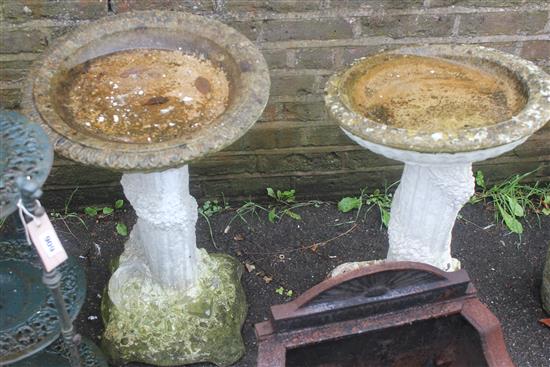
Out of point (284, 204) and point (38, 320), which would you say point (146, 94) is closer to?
point (38, 320)

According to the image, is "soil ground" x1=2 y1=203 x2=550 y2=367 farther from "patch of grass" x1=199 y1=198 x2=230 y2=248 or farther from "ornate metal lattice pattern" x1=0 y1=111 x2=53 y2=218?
"ornate metal lattice pattern" x1=0 y1=111 x2=53 y2=218

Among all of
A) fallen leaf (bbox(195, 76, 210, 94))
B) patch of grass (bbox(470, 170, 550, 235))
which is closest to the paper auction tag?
fallen leaf (bbox(195, 76, 210, 94))

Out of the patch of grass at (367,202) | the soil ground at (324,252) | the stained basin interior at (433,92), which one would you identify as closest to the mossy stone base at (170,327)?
the soil ground at (324,252)

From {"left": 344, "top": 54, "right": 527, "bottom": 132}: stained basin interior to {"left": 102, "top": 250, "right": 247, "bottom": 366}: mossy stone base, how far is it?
3.15 ft

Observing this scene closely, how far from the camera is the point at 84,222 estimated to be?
303 centimetres

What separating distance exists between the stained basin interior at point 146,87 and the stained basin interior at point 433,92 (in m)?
0.45

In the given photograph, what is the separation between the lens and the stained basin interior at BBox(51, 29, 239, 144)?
193cm

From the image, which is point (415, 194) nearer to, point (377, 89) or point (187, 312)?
point (377, 89)

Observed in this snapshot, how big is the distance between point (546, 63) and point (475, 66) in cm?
76

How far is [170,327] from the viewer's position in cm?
241

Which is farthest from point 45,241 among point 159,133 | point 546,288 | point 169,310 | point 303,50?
point 546,288

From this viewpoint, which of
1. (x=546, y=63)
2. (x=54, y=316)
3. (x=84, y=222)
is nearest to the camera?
(x=54, y=316)

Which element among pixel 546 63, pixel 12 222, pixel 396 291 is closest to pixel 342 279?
pixel 396 291

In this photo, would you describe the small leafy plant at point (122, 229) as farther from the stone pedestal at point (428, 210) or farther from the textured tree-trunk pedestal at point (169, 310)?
the stone pedestal at point (428, 210)
